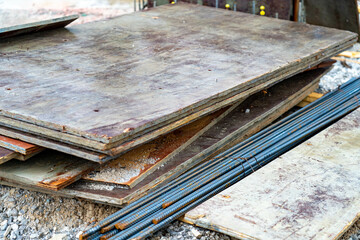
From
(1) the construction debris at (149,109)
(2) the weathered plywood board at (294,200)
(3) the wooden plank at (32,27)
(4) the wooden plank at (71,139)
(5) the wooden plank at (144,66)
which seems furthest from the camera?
(3) the wooden plank at (32,27)

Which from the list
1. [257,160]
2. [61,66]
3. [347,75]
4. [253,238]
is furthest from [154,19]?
[253,238]

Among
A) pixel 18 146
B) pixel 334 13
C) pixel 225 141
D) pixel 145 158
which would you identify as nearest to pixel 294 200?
pixel 225 141

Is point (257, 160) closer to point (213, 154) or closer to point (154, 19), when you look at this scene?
point (213, 154)

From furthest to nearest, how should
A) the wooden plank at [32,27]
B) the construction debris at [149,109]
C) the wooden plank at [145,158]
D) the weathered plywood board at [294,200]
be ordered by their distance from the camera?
the wooden plank at [32,27] < the wooden plank at [145,158] < the construction debris at [149,109] < the weathered plywood board at [294,200]

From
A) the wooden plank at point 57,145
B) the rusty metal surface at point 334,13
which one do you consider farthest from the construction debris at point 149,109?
the rusty metal surface at point 334,13

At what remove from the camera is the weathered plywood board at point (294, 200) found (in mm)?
3168

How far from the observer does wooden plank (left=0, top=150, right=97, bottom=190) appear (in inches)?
139

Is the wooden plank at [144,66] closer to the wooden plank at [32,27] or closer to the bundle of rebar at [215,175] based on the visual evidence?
the wooden plank at [32,27]

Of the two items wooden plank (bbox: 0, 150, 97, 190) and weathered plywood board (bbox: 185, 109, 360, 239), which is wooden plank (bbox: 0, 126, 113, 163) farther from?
weathered plywood board (bbox: 185, 109, 360, 239)

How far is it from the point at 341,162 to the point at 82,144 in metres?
2.06

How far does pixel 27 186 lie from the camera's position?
3.87 metres

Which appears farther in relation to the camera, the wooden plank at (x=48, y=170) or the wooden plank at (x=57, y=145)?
the wooden plank at (x=48, y=170)

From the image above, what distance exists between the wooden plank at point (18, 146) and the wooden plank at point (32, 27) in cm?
199

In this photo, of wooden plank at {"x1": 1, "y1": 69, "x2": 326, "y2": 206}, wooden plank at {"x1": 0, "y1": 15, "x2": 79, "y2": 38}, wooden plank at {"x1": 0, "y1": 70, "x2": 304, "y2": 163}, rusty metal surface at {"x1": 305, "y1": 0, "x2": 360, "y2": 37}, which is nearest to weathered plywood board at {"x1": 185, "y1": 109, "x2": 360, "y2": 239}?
wooden plank at {"x1": 1, "y1": 69, "x2": 326, "y2": 206}
